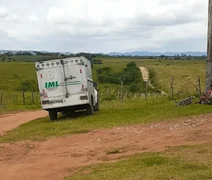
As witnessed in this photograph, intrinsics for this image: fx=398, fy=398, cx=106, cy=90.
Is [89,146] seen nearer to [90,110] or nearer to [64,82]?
[64,82]

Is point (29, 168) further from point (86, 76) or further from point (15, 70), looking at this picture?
point (15, 70)

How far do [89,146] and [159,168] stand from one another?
3699mm

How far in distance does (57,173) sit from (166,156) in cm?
229

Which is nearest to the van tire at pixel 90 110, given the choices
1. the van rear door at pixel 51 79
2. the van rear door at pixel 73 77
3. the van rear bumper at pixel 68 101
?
the van rear bumper at pixel 68 101

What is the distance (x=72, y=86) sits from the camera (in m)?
18.3

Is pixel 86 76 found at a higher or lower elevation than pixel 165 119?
higher

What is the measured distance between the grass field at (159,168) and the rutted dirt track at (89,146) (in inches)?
25.8

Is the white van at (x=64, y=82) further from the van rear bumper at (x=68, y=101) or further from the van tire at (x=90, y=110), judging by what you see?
the van tire at (x=90, y=110)

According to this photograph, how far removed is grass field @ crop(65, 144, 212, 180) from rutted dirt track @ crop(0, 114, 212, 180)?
66 cm

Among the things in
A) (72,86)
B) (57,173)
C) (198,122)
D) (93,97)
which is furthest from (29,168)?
(93,97)

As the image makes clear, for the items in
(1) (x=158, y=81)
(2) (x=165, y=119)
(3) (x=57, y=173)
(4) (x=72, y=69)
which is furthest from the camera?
(1) (x=158, y=81)

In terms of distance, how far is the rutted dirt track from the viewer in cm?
864

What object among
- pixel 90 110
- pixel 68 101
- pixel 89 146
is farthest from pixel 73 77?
pixel 89 146

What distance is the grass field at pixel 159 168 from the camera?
22.4 ft
